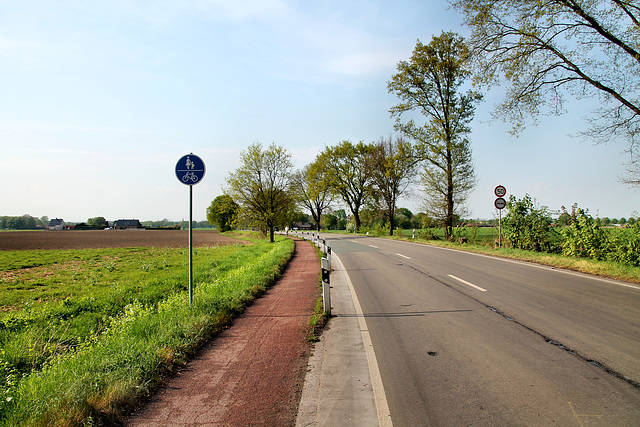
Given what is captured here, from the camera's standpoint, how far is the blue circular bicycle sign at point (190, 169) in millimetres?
7961

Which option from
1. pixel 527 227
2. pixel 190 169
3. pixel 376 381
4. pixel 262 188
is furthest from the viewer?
pixel 262 188

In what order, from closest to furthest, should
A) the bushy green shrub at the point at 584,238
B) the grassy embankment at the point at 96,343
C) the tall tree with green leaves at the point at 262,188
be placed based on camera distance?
the grassy embankment at the point at 96,343
the bushy green shrub at the point at 584,238
the tall tree with green leaves at the point at 262,188

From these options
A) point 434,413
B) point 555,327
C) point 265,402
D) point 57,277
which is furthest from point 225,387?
point 57,277

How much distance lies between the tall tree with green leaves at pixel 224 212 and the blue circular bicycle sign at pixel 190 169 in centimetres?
2537

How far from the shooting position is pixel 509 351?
15.8ft

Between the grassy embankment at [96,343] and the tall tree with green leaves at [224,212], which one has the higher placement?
Result: the tall tree with green leaves at [224,212]

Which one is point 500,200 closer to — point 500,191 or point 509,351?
point 500,191

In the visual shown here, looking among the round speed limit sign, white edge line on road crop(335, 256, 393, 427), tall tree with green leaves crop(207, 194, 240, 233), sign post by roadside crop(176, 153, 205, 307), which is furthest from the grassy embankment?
tall tree with green leaves crop(207, 194, 240, 233)

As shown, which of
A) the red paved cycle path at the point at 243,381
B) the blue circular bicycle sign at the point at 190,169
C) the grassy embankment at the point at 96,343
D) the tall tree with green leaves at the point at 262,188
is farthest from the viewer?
the tall tree with green leaves at the point at 262,188

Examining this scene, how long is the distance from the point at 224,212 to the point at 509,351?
34.8m

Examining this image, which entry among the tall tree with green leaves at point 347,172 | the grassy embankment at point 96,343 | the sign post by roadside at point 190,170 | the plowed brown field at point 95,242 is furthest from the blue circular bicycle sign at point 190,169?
the tall tree with green leaves at point 347,172

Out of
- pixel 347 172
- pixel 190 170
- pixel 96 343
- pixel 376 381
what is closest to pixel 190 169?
pixel 190 170

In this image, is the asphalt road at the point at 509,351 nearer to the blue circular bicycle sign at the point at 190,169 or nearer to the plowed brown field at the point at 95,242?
the blue circular bicycle sign at the point at 190,169

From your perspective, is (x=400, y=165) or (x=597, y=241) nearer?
(x=597, y=241)
